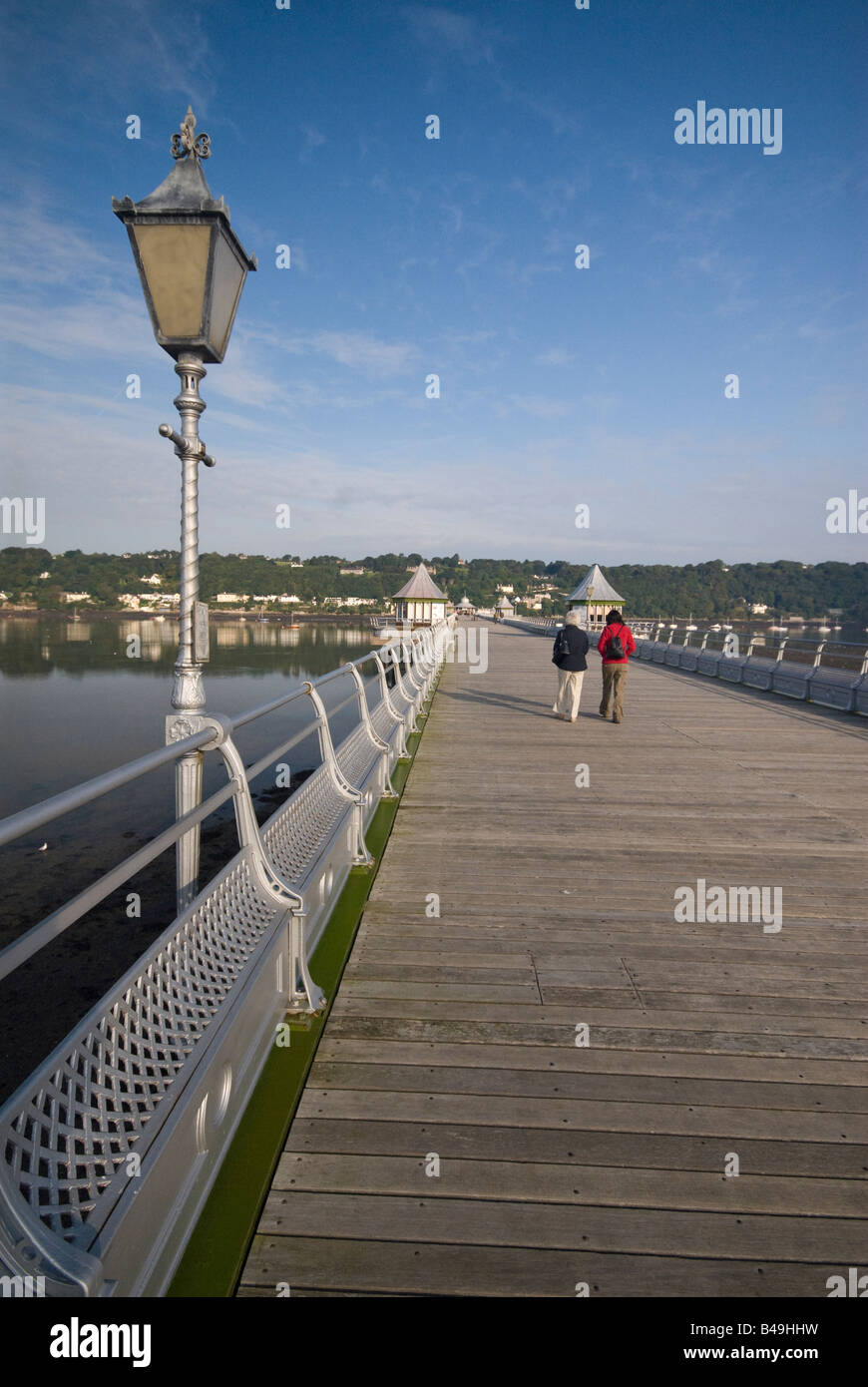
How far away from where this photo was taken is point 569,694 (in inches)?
451

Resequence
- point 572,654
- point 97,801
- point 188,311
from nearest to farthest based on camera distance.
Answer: point 188,311 → point 572,654 → point 97,801

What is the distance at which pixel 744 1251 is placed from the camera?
2080 mm

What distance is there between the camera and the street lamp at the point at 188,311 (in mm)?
3273

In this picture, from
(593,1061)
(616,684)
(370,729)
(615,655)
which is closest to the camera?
(593,1061)

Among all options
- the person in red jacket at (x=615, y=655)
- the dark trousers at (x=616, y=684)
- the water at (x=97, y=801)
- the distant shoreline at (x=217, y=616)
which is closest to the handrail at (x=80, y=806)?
the water at (x=97, y=801)

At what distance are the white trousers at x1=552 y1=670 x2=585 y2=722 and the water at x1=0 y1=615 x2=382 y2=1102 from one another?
5400 millimetres

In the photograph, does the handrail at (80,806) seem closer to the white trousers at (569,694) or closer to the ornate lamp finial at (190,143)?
the ornate lamp finial at (190,143)

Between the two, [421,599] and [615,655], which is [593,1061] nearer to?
[615,655]

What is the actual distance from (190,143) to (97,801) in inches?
909

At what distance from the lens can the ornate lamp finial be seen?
3.55m

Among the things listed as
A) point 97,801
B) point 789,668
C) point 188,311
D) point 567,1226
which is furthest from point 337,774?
point 97,801

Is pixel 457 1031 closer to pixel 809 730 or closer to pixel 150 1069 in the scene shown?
pixel 150 1069

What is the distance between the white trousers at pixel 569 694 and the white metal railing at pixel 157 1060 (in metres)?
7.81
